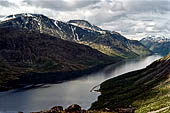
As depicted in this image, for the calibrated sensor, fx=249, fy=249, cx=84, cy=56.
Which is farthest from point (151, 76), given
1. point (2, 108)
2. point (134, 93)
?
point (2, 108)

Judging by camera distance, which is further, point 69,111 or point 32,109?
point 32,109

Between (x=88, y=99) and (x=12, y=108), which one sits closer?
(x=12, y=108)

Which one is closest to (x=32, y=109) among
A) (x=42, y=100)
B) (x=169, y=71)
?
(x=42, y=100)

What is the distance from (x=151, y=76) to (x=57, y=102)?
7565 cm

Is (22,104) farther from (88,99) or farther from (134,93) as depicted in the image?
(134,93)

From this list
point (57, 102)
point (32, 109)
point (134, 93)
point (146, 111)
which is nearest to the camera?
point (146, 111)

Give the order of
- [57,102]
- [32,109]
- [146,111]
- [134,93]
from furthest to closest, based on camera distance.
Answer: [57,102] → [32,109] → [134,93] → [146,111]

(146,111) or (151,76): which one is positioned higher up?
(151,76)

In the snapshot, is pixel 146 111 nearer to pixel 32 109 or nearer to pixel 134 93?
pixel 134 93

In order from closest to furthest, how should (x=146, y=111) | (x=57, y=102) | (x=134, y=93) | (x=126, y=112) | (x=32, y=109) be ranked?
(x=146, y=111) → (x=126, y=112) → (x=134, y=93) → (x=32, y=109) → (x=57, y=102)

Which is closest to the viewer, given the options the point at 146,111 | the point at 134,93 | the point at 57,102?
the point at 146,111

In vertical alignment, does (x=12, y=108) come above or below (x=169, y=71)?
below

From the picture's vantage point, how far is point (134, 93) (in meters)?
156

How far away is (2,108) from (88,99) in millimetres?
63023
